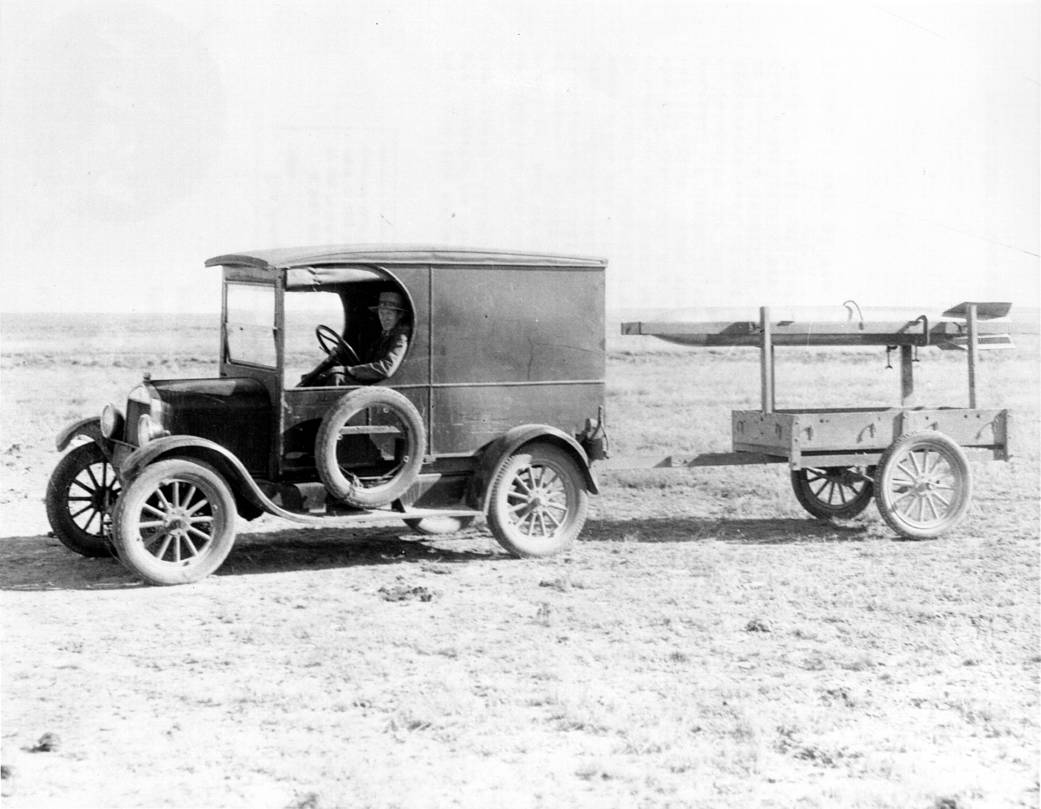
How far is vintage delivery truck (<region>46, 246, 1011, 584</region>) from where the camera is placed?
8.34 meters

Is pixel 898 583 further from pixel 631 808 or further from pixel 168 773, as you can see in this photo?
pixel 168 773

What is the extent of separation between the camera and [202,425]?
28.2 feet

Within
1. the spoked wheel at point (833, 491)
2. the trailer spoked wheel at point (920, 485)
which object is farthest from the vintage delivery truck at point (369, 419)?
the spoked wheel at point (833, 491)

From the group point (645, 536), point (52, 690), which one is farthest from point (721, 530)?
point (52, 690)

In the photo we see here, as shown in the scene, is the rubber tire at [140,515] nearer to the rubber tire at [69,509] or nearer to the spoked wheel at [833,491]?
the rubber tire at [69,509]

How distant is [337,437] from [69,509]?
215cm

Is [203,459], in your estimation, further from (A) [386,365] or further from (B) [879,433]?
(B) [879,433]

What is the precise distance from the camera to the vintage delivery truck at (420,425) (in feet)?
27.4

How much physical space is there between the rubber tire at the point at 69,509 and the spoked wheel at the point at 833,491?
17.9 ft

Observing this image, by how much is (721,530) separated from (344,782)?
624 centimetres

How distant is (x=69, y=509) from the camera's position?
906 centimetres

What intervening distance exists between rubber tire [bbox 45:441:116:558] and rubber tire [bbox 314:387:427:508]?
1.73 metres

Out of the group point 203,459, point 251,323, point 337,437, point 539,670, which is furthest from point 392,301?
point 539,670

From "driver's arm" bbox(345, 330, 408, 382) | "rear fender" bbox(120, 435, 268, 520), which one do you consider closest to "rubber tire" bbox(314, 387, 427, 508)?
"driver's arm" bbox(345, 330, 408, 382)
